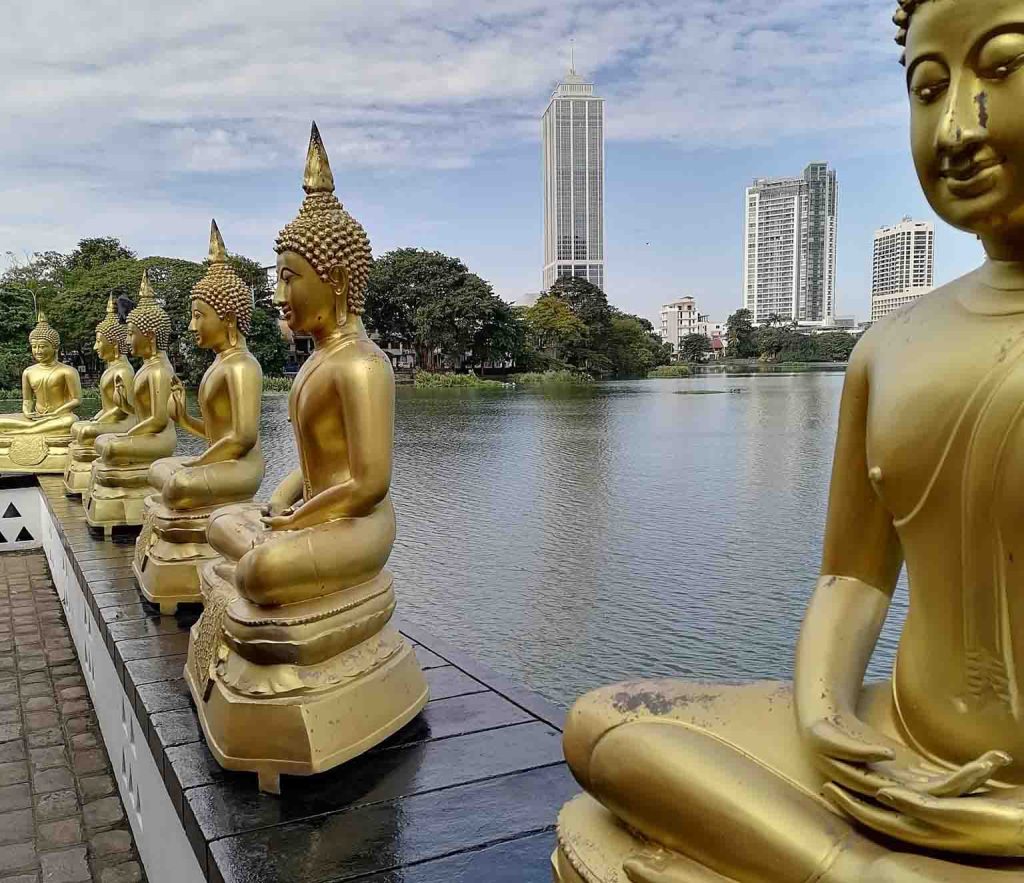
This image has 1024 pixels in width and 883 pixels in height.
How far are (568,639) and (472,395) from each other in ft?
87.7

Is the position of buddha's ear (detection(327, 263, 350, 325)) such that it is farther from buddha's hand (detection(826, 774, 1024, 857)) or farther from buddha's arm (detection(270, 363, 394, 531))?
buddha's hand (detection(826, 774, 1024, 857))

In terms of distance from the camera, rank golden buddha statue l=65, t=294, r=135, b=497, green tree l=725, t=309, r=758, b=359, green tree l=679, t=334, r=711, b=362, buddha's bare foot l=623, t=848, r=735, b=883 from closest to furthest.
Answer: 1. buddha's bare foot l=623, t=848, r=735, b=883
2. golden buddha statue l=65, t=294, r=135, b=497
3. green tree l=725, t=309, r=758, b=359
4. green tree l=679, t=334, r=711, b=362

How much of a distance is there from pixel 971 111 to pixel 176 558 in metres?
3.92

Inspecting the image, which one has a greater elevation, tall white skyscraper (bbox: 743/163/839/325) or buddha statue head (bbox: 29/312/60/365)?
tall white skyscraper (bbox: 743/163/839/325)

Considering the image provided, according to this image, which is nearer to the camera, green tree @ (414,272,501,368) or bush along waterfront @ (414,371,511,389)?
bush along waterfront @ (414,371,511,389)

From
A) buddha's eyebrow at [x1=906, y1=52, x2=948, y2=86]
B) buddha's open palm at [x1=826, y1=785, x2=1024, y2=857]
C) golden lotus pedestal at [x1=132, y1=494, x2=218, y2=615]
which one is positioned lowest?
golden lotus pedestal at [x1=132, y1=494, x2=218, y2=615]

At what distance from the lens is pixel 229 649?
2752 mm

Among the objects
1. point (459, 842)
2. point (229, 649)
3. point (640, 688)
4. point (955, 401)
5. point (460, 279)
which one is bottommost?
point (459, 842)

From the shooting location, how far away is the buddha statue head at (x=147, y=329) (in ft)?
19.9

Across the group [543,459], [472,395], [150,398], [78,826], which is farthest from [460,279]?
[78,826]

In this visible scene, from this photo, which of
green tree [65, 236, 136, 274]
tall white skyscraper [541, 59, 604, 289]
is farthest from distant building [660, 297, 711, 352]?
green tree [65, 236, 136, 274]

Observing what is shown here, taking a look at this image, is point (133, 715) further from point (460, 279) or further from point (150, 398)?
point (460, 279)

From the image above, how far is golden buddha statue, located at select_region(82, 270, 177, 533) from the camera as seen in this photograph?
6.04 m

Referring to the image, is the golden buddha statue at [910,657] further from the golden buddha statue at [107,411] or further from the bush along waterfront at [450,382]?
the bush along waterfront at [450,382]
